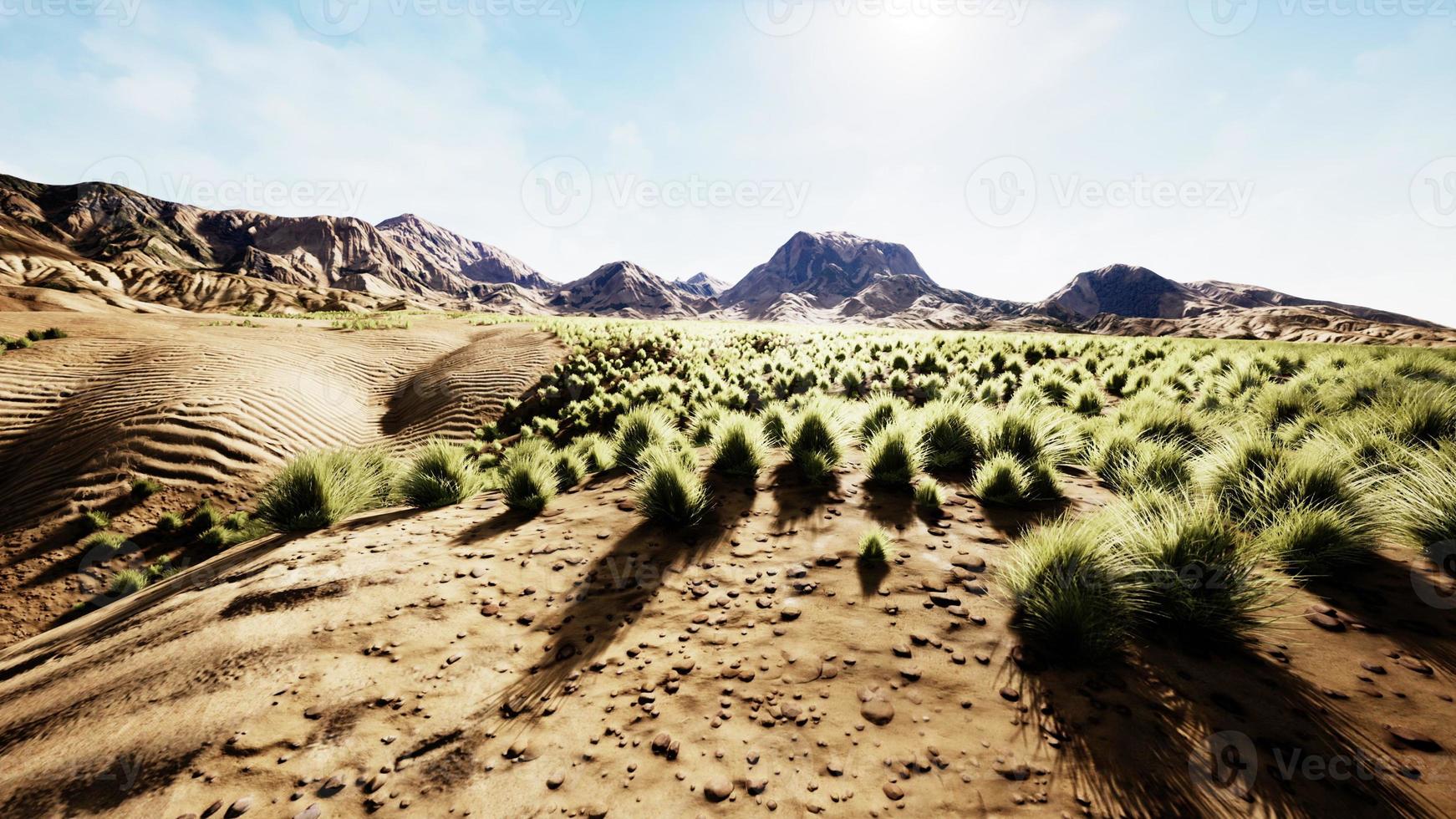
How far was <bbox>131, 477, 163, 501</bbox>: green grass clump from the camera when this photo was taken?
8664 mm

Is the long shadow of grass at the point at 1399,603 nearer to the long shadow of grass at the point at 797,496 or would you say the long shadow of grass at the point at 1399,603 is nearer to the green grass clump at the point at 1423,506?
the green grass clump at the point at 1423,506

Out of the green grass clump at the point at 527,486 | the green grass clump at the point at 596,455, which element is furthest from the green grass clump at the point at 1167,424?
the green grass clump at the point at 527,486

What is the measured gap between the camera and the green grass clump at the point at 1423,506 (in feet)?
Result: 10.4

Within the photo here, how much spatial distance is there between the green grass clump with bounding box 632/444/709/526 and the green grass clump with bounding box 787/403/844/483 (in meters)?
1.47

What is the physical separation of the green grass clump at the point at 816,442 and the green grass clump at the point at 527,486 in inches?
126

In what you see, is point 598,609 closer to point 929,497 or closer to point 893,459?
point 929,497

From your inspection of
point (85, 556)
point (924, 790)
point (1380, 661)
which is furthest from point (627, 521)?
point (85, 556)

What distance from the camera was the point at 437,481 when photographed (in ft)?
20.5

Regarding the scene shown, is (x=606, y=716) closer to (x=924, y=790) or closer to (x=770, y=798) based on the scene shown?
(x=770, y=798)

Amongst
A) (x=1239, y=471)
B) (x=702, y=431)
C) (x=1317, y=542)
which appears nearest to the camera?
(x=1317, y=542)

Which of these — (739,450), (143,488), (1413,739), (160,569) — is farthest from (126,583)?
(1413,739)

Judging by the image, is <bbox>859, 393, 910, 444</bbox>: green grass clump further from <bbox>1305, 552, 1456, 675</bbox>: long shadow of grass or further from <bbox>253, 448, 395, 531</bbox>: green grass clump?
<bbox>253, 448, 395, 531</bbox>: green grass clump

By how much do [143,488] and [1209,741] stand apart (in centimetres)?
1478

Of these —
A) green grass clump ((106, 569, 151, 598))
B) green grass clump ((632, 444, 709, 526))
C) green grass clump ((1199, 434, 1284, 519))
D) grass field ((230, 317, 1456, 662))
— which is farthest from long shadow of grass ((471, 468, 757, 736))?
green grass clump ((106, 569, 151, 598))
